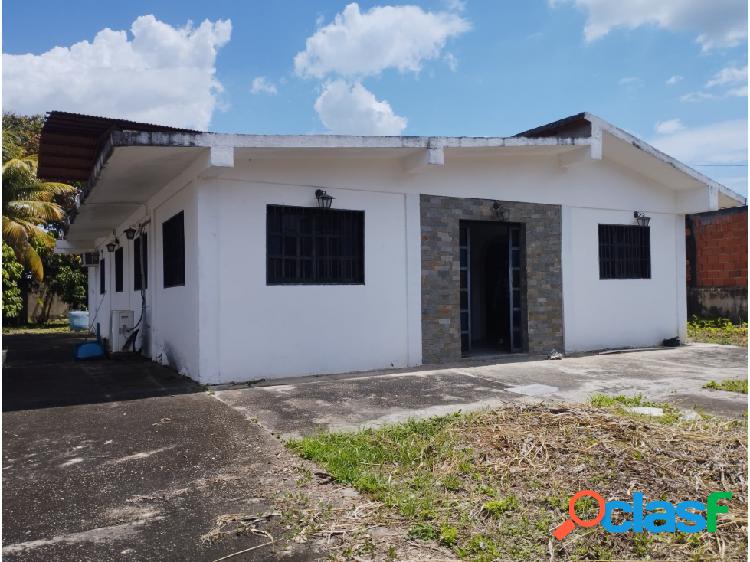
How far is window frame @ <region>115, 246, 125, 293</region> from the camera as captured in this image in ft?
46.9

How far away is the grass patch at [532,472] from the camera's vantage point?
308 cm

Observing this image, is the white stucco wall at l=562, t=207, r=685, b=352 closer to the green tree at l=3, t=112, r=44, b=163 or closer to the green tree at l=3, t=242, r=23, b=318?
the green tree at l=3, t=242, r=23, b=318

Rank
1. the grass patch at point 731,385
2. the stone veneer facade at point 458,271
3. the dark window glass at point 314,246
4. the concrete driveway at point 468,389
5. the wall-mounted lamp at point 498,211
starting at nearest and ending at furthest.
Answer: the concrete driveway at point 468,389 < the grass patch at point 731,385 < the dark window glass at point 314,246 < the stone veneer facade at point 458,271 < the wall-mounted lamp at point 498,211

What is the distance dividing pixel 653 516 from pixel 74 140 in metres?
8.84

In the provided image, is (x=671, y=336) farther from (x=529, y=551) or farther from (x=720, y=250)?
(x=529, y=551)

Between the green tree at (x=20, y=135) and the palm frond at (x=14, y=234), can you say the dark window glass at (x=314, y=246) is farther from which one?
the green tree at (x=20, y=135)

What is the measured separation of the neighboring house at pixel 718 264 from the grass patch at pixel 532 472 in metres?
11.9

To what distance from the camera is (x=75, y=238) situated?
671 inches

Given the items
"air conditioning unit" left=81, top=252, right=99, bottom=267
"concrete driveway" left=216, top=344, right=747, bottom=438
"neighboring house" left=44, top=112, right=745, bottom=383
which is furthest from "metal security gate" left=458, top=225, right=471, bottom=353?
"air conditioning unit" left=81, top=252, right=99, bottom=267

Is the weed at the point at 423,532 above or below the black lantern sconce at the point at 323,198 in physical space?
below

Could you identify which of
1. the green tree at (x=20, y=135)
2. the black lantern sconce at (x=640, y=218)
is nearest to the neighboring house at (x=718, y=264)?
the black lantern sconce at (x=640, y=218)

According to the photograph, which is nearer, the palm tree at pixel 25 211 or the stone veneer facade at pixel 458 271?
the stone veneer facade at pixel 458 271

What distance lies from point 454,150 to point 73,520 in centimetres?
734

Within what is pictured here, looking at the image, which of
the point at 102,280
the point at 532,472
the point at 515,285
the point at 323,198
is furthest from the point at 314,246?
the point at 102,280
